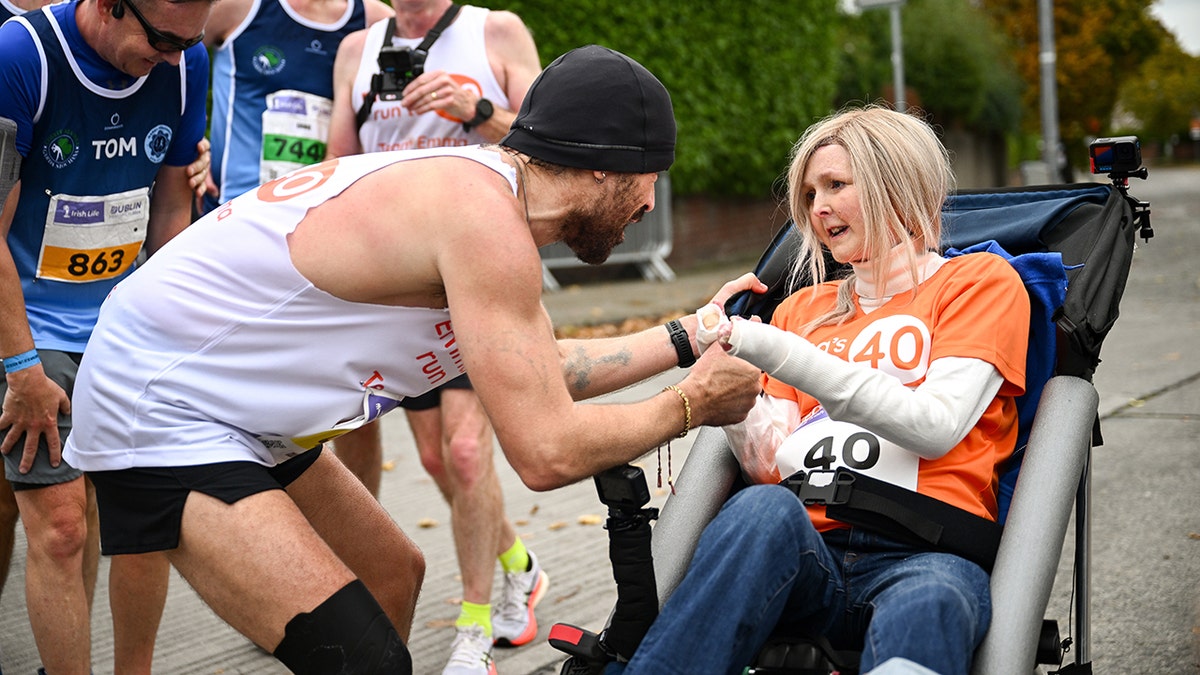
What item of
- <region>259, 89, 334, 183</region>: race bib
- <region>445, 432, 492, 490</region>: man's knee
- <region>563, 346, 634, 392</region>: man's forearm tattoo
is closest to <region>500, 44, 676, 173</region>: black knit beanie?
<region>563, 346, 634, 392</region>: man's forearm tattoo

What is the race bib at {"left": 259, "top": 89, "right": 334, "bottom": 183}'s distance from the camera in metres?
4.43

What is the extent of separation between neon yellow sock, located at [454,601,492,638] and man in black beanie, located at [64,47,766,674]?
4.25ft

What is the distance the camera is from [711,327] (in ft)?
8.87

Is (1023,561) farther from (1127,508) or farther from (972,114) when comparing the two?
(972,114)

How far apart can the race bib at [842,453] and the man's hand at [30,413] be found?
73.3 inches

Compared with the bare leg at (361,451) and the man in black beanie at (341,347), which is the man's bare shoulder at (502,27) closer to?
the bare leg at (361,451)

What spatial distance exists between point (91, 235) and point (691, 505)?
6.10 feet

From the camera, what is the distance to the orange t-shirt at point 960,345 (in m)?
2.71

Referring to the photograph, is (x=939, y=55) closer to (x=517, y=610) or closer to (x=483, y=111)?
(x=483, y=111)

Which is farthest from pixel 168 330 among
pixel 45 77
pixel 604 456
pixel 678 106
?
pixel 678 106

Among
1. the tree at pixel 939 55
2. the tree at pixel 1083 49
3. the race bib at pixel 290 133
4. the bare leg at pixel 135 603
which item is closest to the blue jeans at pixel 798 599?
the bare leg at pixel 135 603

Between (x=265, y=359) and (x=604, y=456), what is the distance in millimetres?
706

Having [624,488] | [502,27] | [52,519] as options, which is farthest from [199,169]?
[624,488]

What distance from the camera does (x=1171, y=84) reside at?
66438 mm
